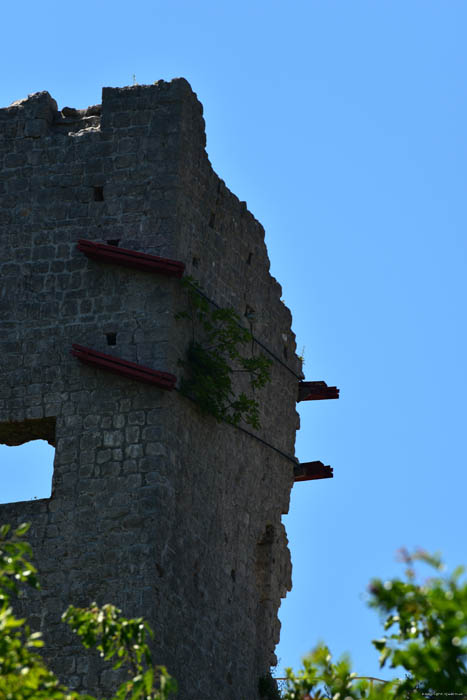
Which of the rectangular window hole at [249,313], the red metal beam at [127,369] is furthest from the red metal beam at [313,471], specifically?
the red metal beam at [127,369]

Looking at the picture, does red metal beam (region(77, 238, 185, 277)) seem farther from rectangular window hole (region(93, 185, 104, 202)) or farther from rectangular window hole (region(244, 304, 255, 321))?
rectangular window hole (region(244, 304, 255, 321))

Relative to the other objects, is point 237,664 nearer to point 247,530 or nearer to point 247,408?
point 247,530

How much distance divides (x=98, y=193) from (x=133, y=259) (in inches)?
43.4

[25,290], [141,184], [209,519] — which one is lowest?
[209,519]

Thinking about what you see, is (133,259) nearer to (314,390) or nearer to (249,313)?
(249,313)

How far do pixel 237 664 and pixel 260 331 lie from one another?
393 cm

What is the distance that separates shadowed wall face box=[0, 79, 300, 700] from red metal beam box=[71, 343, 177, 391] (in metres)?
0.13

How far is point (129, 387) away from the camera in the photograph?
16312mm

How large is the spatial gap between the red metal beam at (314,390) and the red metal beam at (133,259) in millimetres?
3987

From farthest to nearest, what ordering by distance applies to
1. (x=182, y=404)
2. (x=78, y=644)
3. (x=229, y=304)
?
(x=229, y=304), (x=182, y=404), (x=78, y=644)

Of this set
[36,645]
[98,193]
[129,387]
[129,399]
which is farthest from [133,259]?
[36,645]

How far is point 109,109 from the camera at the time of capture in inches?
689

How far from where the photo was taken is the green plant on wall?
1678 centimetres

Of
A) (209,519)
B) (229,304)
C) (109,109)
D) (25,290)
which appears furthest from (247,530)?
(109,109)
